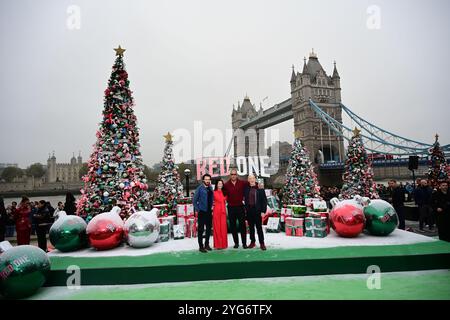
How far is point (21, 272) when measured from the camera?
116 inches

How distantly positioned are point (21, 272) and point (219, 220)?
2.67 metres

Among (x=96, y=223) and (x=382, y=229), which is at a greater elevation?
(x=96, y=223)

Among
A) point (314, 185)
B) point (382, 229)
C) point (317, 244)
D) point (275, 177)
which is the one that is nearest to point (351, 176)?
point (314, 185)

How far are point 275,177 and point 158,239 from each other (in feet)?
129

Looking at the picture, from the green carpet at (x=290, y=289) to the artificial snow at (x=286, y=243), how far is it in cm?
92

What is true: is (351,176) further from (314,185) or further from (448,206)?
(448,206)

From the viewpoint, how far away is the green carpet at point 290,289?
288cm

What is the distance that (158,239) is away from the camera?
5.13m

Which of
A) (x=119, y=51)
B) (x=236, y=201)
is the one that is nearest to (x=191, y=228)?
(x=236, y=201)

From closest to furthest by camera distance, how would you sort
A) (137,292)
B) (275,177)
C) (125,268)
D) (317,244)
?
(137,292) → (125,268) → (317,244) → (275,177)

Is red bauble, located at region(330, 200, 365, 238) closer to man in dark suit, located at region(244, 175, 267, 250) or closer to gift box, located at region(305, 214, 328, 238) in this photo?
gift box, located at region(305, 214, 328, 238)

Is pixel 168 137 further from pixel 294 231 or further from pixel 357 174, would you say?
pixel 357 174

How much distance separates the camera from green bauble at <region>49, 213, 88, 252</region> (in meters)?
4.47
